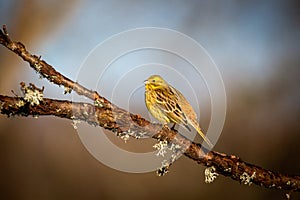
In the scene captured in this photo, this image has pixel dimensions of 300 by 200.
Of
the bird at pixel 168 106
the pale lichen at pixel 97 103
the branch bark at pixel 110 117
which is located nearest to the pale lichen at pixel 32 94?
the branch bark at pixel 110 117

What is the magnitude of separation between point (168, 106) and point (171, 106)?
1 cm

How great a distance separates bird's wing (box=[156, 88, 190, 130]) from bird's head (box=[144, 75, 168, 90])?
Answer: 0.14 ft

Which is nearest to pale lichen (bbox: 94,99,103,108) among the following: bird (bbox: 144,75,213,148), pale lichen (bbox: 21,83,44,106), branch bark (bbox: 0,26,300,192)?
branch bark (bbox: 0,26,300,192)

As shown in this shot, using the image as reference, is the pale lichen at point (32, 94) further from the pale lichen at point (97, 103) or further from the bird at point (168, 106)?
the bird at point (168, 106)

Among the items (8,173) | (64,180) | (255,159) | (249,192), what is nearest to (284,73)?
(255,159)

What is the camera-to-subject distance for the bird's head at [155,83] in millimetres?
1906

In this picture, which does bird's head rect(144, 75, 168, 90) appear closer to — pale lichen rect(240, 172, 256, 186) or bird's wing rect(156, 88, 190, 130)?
bird's wing rect(156, 88, 190, 130)

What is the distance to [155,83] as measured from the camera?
1917 mm

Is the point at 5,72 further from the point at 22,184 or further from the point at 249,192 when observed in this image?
the point at 249,192

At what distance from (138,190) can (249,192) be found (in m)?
1.01

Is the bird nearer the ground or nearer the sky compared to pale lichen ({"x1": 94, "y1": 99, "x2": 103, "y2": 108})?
nearer the sky

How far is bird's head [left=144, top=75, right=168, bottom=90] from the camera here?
1906 millimetres

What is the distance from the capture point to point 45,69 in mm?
1266

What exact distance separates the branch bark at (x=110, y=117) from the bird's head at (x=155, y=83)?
409 millimetres
